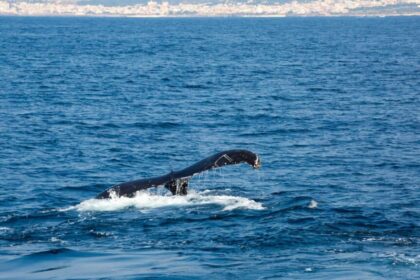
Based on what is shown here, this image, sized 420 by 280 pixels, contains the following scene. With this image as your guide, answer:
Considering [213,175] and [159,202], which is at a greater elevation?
[159,202]

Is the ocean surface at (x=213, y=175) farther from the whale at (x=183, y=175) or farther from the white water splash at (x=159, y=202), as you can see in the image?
the whale at (x=183, y=175)

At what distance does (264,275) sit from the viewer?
60.2 ft

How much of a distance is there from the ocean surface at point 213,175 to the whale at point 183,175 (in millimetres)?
821

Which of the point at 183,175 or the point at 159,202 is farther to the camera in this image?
the point at 159,202

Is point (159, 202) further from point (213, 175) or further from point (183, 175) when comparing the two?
point (213, 175)

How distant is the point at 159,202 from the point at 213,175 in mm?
7602

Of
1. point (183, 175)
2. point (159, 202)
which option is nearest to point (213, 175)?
point (159, 202)

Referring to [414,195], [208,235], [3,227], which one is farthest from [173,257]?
[414,195]

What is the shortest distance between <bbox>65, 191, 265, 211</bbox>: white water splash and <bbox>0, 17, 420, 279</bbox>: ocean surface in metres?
0.06

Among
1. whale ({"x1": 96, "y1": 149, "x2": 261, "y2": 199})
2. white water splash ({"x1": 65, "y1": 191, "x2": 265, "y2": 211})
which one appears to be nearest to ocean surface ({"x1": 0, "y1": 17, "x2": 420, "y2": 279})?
white water splash ({"x1": 65, "y1": 191, "x2": 265, "y2": 211})

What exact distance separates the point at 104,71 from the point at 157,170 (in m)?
54.8

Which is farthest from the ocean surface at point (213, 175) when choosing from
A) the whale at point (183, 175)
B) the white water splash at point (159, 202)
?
the whale at point (183, 175)

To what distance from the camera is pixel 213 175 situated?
112 feet

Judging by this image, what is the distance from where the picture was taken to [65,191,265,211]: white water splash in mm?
25953
